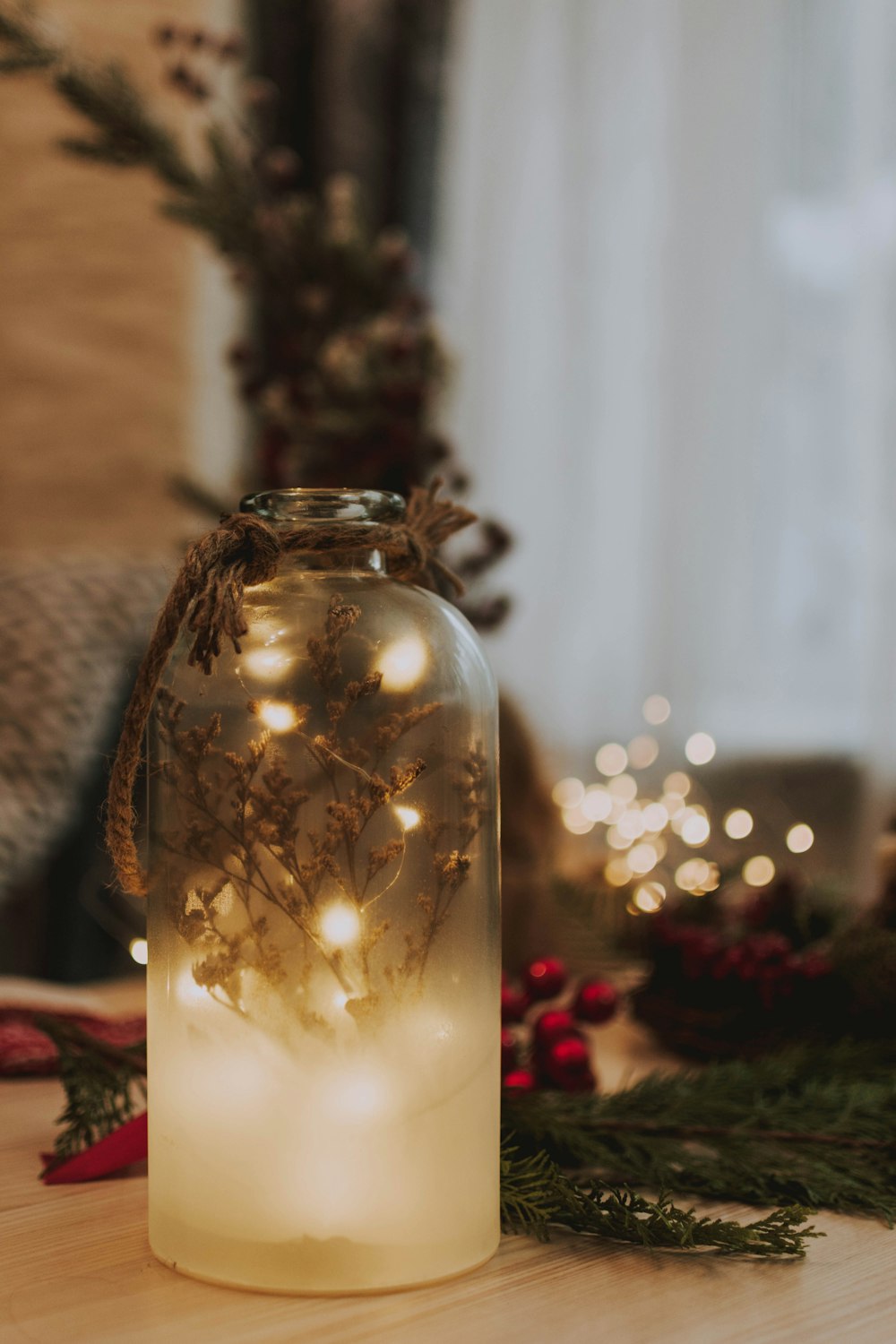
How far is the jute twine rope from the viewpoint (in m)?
0.45

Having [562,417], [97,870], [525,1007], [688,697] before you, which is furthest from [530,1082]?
[562,417]

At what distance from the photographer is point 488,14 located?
66.9 inches

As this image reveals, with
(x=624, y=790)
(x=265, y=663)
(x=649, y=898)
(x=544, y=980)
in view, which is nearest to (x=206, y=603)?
(x=265, y=663)

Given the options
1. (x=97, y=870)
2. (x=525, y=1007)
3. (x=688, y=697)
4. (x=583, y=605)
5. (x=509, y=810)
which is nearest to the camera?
(x=525, y=1007)

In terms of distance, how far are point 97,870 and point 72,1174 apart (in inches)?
25.9

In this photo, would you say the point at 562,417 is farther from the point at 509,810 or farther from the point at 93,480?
the point at 509,810

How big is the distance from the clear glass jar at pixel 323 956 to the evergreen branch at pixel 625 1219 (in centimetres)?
3

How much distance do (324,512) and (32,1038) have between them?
409mm

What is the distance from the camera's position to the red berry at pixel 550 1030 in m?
0.63

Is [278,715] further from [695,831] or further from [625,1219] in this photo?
[695,831]

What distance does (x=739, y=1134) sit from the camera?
22.6 inches

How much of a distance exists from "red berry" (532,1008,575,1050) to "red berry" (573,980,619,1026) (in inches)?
2.6

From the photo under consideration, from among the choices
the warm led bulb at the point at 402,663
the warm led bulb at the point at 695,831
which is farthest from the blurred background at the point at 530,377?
the warm led bulb at the point at 402,663

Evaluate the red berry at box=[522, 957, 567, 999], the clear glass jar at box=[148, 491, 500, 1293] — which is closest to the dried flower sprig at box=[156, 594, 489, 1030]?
the clear glass jar at box=[148, 491, 500, 1293]
